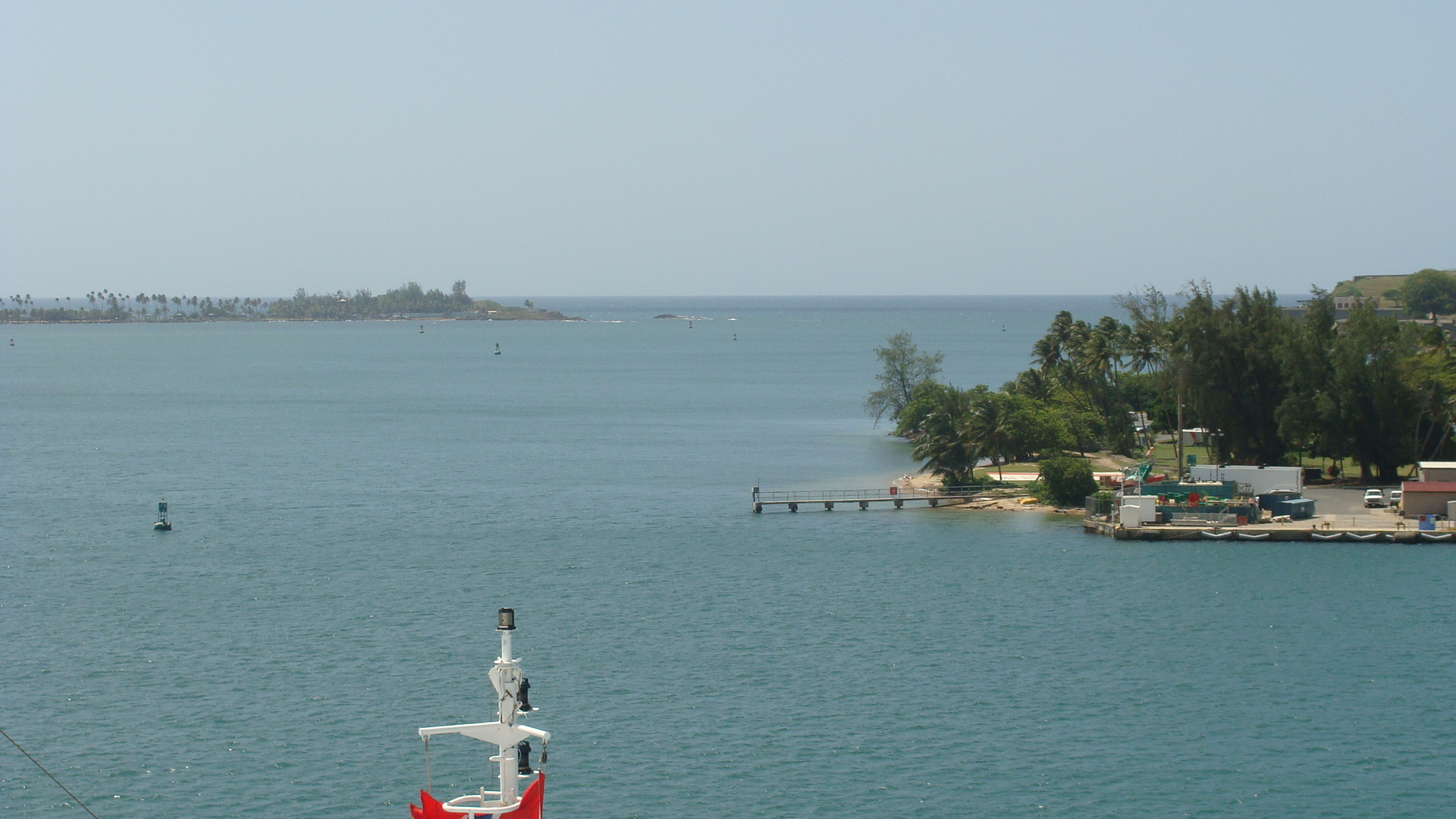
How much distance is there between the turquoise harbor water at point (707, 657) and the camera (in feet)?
134

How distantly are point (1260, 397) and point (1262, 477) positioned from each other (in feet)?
42.5

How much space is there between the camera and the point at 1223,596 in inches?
2512

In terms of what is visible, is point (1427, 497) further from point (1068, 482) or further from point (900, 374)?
point (900, 374)

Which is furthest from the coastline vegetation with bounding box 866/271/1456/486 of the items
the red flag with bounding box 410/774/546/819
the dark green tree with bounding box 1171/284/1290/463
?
the red flag with bounding box 410/774/546/819

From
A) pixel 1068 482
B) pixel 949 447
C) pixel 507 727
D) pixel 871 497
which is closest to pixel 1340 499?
pixel 1068 482

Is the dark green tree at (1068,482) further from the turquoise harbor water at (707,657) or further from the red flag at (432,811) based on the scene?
the red flag at (432,811)

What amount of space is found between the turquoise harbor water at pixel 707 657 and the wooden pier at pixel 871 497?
7.46 ft

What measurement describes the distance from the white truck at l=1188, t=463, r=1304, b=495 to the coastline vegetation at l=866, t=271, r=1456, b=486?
7.27 metres

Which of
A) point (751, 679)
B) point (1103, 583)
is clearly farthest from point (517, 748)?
point (1103, 583)

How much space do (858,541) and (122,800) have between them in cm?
4608

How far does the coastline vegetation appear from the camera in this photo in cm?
8762

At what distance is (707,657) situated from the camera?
53406mm

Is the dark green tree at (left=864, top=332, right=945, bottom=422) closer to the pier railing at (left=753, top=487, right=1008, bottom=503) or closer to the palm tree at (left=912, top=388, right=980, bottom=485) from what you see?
the palm tree at (left=912, top=388, right=980, bottom=485)

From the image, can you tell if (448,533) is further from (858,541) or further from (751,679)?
(751,679)
